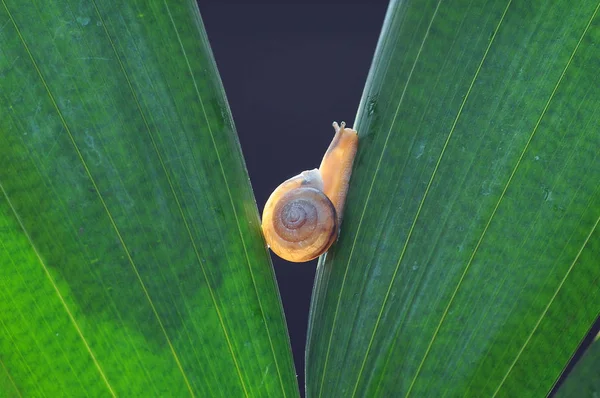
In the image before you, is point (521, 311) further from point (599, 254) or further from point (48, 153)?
point (48, 153)

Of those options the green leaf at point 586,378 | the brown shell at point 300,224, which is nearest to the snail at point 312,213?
the brown shell at point 300,224

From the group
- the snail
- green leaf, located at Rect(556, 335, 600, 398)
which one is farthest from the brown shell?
green leaf, located at Rect(556, 335, 600, 398)

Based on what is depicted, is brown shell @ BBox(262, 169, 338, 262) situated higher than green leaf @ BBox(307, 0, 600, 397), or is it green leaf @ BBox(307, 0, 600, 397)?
green leaf @ BBox(307, 0, 600, 397)

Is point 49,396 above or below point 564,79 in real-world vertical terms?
below

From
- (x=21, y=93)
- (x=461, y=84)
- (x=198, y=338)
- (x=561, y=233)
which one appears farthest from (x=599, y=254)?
(x=21, y=93)

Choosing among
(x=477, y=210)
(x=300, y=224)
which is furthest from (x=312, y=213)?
(x=477, y=210)

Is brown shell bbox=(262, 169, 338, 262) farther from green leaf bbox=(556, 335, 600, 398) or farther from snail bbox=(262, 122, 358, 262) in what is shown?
green leaf bbox=(556, 335, 600, 398)
